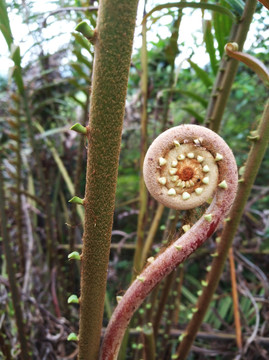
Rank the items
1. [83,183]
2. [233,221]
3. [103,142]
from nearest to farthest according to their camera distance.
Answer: [103,142] → [233,221] → [83,183]

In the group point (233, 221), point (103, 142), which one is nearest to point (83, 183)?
point (233, 221)

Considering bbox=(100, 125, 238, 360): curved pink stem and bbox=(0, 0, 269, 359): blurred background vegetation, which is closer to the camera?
bbox=(100, 125, 238, 360): curved pink stem

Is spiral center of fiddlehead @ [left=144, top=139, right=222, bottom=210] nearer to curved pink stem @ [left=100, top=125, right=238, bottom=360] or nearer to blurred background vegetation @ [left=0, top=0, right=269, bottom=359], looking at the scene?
curved pink stem @ [left=100, top=125, right=238, bottom=360]

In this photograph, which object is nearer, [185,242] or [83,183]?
[185,242]

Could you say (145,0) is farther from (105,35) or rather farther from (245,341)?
(245,341)

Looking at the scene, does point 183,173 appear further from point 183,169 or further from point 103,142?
point 103,142

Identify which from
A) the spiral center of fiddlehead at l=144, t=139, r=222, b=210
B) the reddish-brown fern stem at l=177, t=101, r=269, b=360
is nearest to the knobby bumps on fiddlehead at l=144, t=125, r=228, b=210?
the spiral center of fiddlehead at l=144, t=139, r=222, b=210

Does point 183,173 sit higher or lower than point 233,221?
higher
